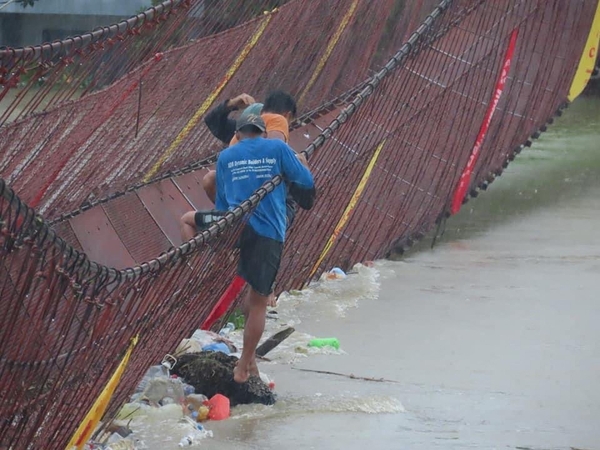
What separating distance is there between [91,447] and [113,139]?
387cm

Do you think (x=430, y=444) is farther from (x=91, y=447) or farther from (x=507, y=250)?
(x=507, y=250)

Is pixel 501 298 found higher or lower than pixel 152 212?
lower

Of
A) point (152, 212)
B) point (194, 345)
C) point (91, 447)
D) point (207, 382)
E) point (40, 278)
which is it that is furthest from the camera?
point (152, 212)

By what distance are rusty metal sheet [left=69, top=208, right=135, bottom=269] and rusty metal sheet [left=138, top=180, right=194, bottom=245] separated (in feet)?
1.55

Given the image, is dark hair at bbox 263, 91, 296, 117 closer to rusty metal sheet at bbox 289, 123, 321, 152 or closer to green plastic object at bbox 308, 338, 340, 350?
green plastic object at bbox 308, 338, 340, 350

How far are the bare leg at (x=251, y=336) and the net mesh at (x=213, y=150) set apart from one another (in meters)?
0.24

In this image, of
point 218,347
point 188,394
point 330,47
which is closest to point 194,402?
point 188,394

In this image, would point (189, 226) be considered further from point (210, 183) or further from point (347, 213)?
point (347, 213)

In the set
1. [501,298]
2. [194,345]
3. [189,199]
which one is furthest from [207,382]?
[189,199]

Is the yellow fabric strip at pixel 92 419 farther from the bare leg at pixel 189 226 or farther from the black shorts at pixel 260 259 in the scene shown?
the bare leg at pixel 189 226

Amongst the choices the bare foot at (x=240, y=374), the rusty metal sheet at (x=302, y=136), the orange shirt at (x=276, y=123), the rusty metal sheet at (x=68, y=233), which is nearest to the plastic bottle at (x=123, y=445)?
the bare foot at (x=240, y=374)

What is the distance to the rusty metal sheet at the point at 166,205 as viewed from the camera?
357 inches

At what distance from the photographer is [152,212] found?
9.10m

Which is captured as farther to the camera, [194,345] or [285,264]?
[285,264]
